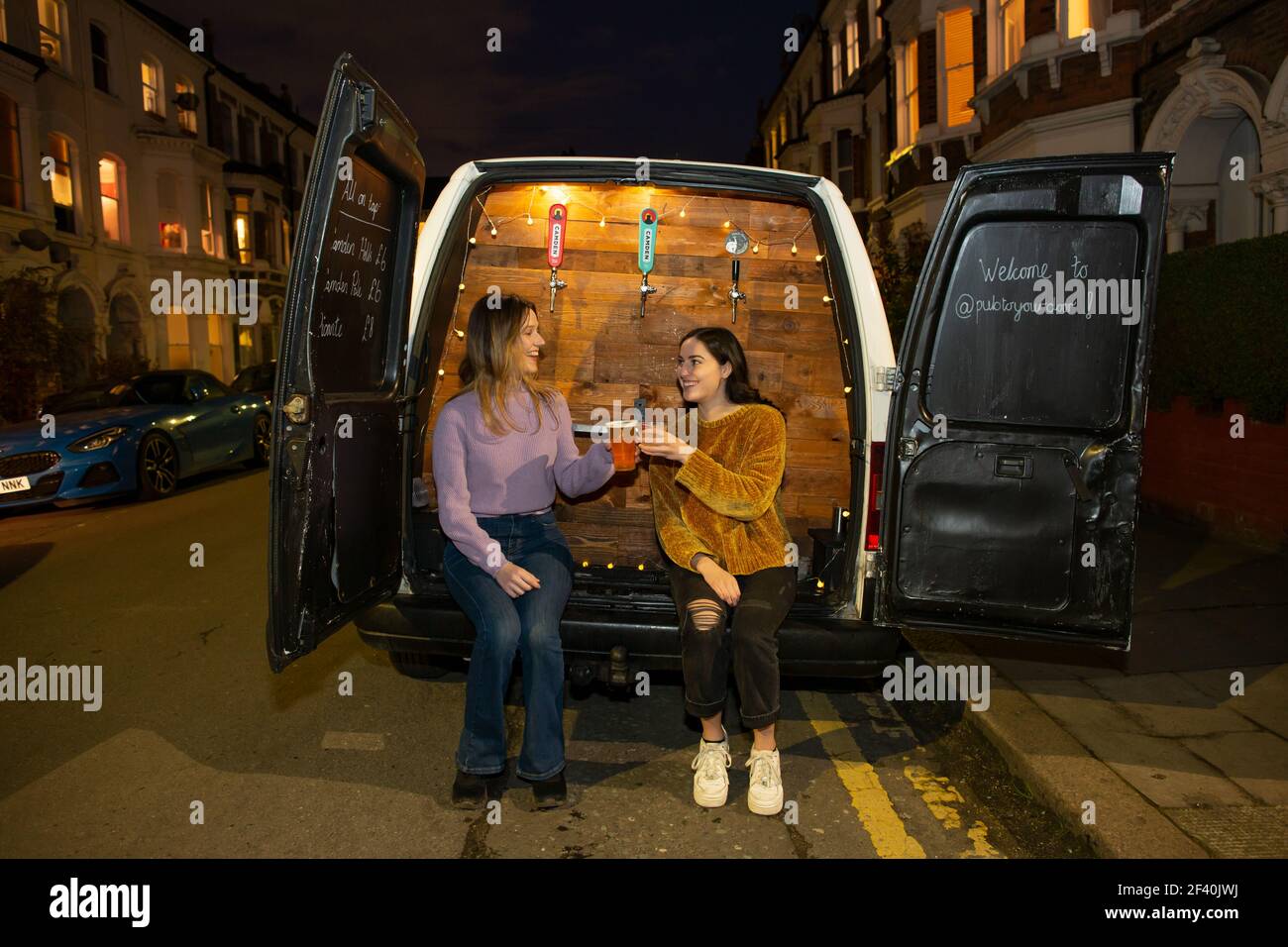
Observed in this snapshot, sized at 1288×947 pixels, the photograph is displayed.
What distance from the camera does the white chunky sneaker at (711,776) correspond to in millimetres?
3586

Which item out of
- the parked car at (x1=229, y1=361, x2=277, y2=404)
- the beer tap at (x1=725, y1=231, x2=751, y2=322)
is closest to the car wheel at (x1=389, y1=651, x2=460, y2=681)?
the beer tap at (x1=725, y1=231, x2=751, y2=322)

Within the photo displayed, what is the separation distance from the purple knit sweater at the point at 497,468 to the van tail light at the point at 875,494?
101 centimetres

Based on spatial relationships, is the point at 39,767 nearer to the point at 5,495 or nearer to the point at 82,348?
the point at 5,495

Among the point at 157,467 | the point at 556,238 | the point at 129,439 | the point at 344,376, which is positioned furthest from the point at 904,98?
the point at 344,376

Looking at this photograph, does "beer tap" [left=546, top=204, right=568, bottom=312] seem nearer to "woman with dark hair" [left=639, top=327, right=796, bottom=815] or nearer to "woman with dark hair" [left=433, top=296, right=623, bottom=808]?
"woman with dark hair" [left=433, top=296, right=623, bottom=808]

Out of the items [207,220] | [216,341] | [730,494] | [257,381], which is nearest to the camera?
[730,494]

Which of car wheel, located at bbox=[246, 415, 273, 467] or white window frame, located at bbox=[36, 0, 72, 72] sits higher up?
white window frame, located at bbox=[36, 0, 72, 72]

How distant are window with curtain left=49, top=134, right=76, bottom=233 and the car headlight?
14.8 metres

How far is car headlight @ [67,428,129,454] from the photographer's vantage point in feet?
31.6

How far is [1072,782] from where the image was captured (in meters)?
3.54

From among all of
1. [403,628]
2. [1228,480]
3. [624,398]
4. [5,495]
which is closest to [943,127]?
[1228,480]

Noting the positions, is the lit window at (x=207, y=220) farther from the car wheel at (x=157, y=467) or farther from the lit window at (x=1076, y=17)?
the lit window at (x=1076, y=17)

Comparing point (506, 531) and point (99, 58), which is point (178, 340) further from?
point (506, 531)

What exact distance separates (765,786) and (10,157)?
2245 cm
